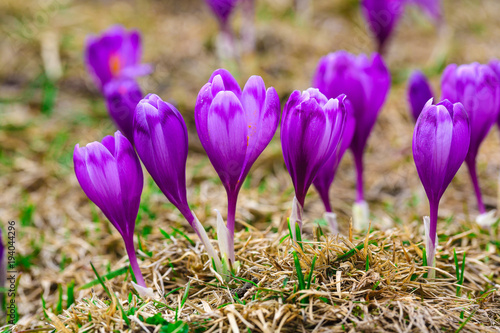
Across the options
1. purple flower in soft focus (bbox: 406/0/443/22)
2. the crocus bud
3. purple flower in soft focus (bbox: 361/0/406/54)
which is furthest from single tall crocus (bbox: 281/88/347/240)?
purple flower in soft focus (bbox: 406/0/443/22)

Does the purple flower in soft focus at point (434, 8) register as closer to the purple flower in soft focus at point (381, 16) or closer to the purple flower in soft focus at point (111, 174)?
the purple flower in soft focus at point (381, 16)

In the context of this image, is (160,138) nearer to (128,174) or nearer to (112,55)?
(128,174)

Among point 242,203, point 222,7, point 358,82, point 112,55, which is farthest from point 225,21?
point 358,82

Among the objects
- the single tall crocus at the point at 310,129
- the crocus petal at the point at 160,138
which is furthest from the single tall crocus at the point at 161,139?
the single tall crocus at the point at 310,129

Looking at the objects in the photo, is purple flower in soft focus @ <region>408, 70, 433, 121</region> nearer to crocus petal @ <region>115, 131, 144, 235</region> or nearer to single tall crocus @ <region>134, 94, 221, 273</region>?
single tall crocus @ <region>134, 94, 221, 273</region>

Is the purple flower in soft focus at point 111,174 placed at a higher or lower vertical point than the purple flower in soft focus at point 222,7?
lower

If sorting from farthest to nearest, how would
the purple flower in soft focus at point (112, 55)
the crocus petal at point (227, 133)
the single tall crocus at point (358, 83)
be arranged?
the purple flower in soft focus at point (112, 55)
the single tall crocus at point (358, 83)
the crocus petal at point (227, 133)

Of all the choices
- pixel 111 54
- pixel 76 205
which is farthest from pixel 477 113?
pixel 76 205
